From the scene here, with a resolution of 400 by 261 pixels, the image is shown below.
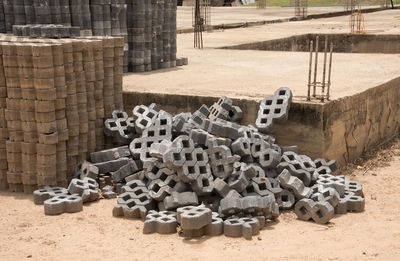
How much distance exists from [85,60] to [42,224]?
8.76 feet

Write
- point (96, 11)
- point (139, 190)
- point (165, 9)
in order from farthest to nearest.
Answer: point (165, 9) < point (96, 11) < point (139, 190)

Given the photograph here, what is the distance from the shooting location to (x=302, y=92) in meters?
10.1

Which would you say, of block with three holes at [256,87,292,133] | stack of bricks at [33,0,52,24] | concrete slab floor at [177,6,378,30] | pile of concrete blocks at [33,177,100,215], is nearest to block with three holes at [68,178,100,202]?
pile of concrete blocks at [33,177,100,215]

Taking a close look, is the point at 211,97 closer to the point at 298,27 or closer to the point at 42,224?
the point at 42,224

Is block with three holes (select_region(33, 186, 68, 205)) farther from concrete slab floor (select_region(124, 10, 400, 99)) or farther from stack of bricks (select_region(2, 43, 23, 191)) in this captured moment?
concrete slab floor (select_region(124, 10, 400, 99))

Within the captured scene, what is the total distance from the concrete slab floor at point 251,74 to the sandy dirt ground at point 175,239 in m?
2.95

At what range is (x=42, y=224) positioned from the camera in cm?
728

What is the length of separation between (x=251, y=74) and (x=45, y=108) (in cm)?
546

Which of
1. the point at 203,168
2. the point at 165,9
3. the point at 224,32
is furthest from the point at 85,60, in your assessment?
the point at 224,32

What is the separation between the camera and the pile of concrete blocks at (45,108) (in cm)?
813

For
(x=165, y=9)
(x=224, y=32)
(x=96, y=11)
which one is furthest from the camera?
(x=224, y=32)

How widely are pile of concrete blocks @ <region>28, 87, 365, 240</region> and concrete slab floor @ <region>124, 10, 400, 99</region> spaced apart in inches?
60.6

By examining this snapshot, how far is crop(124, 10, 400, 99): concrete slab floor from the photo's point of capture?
10.5 m

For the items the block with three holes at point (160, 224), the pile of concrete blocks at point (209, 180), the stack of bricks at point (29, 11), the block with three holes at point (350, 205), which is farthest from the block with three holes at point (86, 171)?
the stack of bricks at point (29, 11)
